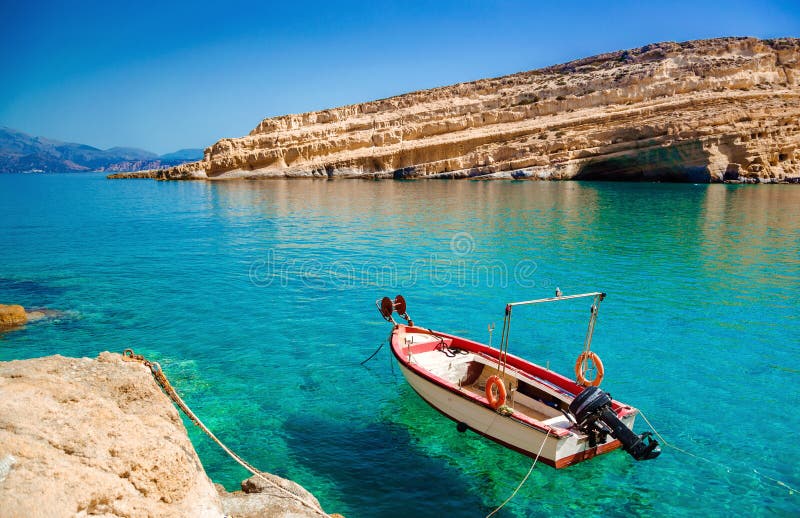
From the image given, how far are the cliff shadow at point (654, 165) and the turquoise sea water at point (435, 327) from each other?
22.9m

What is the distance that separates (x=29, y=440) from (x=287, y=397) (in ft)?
22.8

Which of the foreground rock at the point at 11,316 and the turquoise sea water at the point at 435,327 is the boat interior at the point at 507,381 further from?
the foreground rock at the point at 11,316

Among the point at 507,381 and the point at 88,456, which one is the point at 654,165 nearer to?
the point at 507,381

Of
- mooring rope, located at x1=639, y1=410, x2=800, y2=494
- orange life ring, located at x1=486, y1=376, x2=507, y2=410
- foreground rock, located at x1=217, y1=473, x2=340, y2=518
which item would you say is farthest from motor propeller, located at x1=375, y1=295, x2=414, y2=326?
foreground rock, located at x1=217, y1=473, x2=340, y2=518

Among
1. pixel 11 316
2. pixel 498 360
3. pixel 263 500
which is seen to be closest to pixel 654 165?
pixel 498 360

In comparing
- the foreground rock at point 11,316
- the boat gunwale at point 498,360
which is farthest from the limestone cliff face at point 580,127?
the foreground rock at point 11,316

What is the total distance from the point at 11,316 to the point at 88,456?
43.4 feet

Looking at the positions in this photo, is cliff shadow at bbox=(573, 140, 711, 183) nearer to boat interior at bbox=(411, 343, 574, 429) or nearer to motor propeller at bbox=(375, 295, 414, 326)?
motor propeller at bbox=(375, 295, 414, 326)

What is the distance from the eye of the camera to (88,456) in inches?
140

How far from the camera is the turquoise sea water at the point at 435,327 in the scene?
7.62 metres

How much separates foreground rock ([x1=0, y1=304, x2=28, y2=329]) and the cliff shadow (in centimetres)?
5698

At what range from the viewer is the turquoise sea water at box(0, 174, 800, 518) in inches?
300

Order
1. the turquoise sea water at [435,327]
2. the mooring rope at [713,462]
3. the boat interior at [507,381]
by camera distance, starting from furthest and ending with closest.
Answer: the boat interior at [507,381] → the turquoise sea water at [435,327] → the mooring rope at [713,462]

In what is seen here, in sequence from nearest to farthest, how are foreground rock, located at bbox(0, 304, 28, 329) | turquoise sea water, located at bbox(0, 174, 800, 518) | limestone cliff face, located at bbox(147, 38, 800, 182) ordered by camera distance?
turquoise sea water, located at bbox(0, 174, 800, 518) → foreground rock, located at bbox(0, 304, 28, 329) → limestone cliff face, located at bbox(147, 38, 800, 182)
